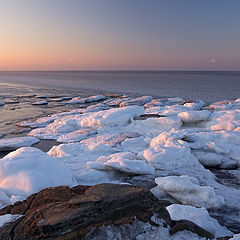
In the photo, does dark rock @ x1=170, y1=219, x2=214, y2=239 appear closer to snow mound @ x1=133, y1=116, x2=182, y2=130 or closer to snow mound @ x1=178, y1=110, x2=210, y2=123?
snow mound @ x1=133, y1=116, x2=182, y2=130

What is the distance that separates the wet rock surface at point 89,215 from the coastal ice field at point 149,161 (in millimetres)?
263

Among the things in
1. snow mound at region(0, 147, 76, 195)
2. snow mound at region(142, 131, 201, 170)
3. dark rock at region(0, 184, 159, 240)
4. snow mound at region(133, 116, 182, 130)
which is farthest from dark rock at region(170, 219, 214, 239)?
snow mound at region(133, 116, 182, 130)

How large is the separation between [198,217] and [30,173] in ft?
11.2

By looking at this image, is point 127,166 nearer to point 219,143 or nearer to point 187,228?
point 187,228

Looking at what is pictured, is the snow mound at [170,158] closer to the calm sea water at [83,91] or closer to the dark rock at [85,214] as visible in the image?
the dark rock at [85,214]

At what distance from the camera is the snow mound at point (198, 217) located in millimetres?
3565

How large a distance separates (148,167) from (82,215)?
12.4 feet

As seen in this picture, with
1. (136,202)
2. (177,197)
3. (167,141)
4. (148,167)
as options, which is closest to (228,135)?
(167,141)

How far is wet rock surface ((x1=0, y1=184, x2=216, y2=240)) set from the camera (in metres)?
2.52

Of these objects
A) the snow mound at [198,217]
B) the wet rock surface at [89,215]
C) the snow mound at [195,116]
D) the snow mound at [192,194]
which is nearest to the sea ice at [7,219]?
the wet rock surface at [89,215]

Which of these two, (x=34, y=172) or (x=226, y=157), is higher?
(x=34, y=172)

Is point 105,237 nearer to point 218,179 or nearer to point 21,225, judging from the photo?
point 21,225

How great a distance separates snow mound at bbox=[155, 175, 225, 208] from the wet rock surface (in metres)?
1.70

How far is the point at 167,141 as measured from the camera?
26.7ft
